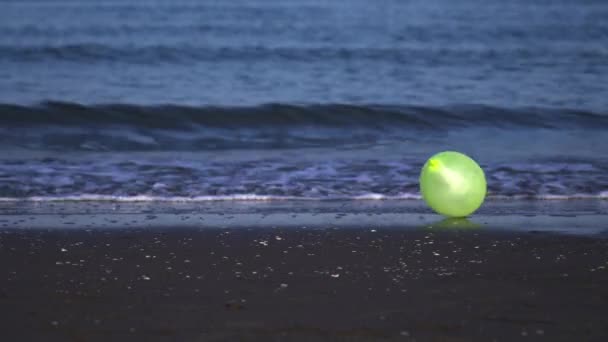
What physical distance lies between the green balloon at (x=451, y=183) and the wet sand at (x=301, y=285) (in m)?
0.29

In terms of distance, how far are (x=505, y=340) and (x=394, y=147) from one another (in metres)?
7.17

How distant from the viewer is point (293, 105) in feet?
46.1

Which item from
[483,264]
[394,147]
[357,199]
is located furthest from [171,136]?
[483,264]

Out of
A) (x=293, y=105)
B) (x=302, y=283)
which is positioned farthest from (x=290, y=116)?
(x=302, y=283)

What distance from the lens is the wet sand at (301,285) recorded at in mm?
4117

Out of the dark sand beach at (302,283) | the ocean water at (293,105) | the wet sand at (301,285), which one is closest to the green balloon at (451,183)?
the dark sand beach at (302,283)

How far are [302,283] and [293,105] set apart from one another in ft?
30.5

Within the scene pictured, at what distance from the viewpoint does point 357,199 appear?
784 cm

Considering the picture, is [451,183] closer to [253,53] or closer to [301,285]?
[301,285]

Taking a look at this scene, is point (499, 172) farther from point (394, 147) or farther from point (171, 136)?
point (171, 136)

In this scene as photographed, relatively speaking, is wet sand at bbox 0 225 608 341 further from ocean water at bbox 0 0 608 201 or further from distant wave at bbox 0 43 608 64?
distant wave at bbox 0 43 608 64

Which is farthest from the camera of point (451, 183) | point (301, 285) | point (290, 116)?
point (290, 116)

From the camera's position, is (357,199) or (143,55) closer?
(357,199)

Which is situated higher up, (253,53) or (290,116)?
(253,53)
